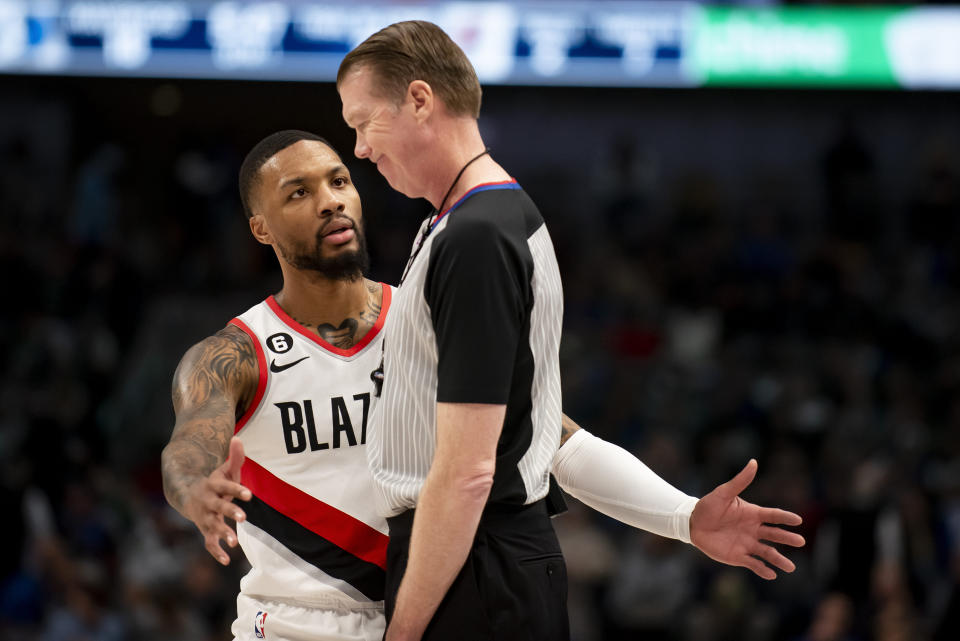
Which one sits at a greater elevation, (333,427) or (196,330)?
(196,330)

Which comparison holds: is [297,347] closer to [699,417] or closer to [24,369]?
[699,417]

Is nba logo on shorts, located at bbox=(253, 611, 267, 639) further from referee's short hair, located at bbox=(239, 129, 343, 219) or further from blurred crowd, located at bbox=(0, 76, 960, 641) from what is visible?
blurred crowd, located at bbox=(0, 76, 960, 641)

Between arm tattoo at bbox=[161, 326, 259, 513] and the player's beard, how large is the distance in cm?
27

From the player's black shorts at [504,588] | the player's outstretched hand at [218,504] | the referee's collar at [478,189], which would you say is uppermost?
the referee's collar at [478,189]

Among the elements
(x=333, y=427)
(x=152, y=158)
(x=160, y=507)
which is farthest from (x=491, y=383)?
(x=152, y=158)

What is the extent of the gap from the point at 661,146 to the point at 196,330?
20.2 feet

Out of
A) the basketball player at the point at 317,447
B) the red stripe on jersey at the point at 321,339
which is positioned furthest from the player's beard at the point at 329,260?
the red stripe on jersey at the point at 321,339

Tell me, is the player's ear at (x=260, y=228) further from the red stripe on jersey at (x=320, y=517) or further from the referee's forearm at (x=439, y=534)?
the referee's forearm at (x=439, y=534)

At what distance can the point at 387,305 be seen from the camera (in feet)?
11.1

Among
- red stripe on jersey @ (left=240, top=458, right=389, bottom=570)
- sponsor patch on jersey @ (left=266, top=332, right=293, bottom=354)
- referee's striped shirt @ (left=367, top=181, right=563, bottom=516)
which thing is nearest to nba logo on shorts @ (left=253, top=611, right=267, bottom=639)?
red stripe on jersey @ (left=240, top=458, right=389, bottom=570)

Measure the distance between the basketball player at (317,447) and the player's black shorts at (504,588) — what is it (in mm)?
474

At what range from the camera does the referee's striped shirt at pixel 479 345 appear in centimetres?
239

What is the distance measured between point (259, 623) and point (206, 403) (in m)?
0.69

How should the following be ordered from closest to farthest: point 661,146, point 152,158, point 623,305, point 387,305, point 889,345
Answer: point 387,305, point 889,345, point 623,305, point 661,146, point 152,158
